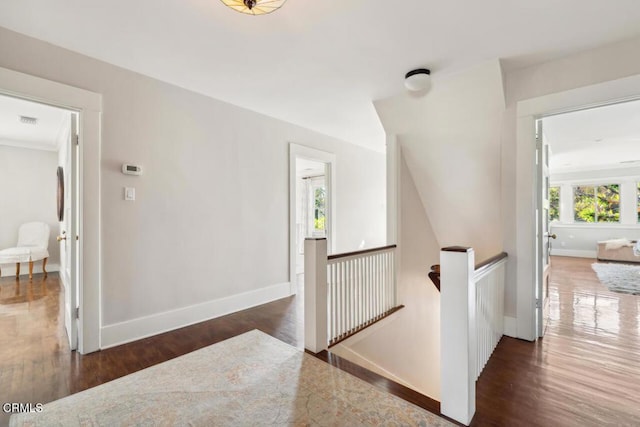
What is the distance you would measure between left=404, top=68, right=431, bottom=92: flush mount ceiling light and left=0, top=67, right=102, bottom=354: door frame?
2664 millimetres

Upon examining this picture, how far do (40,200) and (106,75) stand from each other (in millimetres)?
4643

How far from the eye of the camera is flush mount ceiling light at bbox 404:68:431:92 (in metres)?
2.51

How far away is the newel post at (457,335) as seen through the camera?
60.6 inches

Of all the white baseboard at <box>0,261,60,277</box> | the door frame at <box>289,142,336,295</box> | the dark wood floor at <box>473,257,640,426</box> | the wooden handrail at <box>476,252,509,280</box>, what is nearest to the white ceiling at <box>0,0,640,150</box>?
the door frame at <box>289,142,336,295</box>

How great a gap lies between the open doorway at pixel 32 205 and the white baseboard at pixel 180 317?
1.54 m

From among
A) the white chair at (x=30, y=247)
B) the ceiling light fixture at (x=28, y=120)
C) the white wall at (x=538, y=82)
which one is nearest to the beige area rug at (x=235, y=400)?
the white wall at (x=538, y=82)

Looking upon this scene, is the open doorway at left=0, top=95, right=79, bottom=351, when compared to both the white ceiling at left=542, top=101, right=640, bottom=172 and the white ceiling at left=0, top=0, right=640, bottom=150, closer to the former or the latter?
the white ceiling at left=0, top=0, right=640, bottom=150

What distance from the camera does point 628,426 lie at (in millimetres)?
1493

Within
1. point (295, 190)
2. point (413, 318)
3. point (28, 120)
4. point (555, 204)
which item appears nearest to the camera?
point (413, 318)

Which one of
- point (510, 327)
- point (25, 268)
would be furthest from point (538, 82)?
point (25, 268)

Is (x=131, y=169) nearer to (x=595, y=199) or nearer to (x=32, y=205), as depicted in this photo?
(x=32, y=205)

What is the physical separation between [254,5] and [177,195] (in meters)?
1.97

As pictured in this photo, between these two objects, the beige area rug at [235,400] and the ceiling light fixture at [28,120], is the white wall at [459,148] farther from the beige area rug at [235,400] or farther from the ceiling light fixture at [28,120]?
the ceiling light fixture at [28,120]

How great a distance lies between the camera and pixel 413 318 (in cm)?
354
